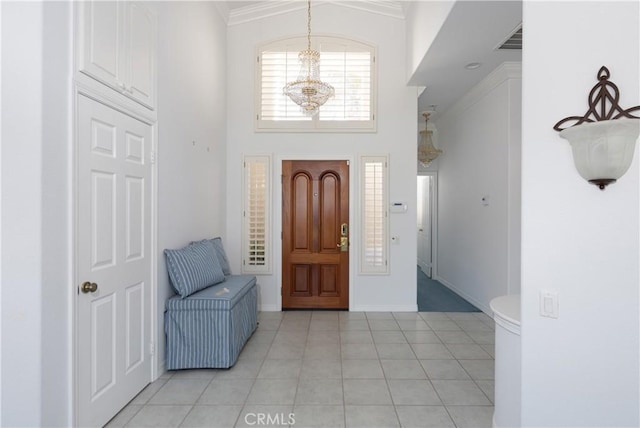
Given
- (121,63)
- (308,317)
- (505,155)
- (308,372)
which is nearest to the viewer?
(121,63)

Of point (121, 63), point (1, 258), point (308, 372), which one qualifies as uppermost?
point (121, 63)

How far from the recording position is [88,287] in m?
1.99

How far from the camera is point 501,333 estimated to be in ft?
6.61

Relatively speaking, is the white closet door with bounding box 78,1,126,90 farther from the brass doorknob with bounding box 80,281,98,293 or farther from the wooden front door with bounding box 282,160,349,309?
the wooden front door with bounding box 282,160,349,309

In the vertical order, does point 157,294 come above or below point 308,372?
above

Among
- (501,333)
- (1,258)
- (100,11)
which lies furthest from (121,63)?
(501,333)

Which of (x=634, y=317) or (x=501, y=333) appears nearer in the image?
(x=634, y=317)

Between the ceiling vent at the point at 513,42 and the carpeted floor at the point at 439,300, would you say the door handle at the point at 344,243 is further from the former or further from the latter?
the ceiling vent at the point at 513,42

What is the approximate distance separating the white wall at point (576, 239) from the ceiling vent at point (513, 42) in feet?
6.34

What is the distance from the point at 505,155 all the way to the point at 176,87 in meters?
3.82

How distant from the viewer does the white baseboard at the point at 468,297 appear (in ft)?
15.0

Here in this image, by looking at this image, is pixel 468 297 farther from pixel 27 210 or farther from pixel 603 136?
pixel 27 210

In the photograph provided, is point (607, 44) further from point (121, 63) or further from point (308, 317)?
point (308, 317)

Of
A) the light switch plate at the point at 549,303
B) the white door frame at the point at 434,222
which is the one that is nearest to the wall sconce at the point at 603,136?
the light switch plate at the point at 549,303
